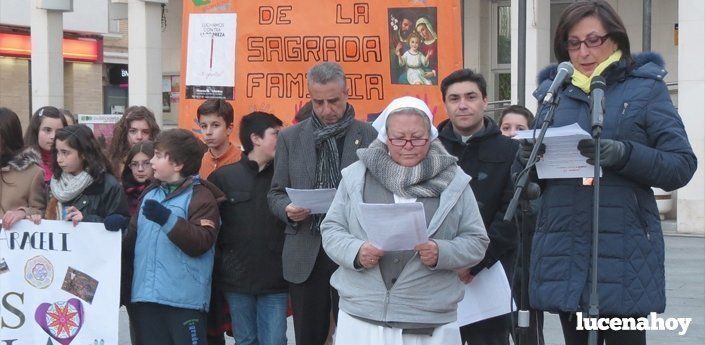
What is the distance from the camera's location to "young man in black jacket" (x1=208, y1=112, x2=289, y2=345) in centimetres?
677

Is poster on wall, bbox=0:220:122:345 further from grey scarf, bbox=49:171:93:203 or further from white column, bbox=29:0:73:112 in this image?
white column, bbox=29:0:73:112

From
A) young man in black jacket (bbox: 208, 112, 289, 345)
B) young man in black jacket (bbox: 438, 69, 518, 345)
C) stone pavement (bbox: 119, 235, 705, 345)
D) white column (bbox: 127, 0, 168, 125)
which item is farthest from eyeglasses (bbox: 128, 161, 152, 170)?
white column (bbox: 127, 0, 168, 125)

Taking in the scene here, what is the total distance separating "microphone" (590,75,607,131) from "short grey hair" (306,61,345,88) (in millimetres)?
1963

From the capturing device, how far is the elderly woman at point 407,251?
488 centimetres

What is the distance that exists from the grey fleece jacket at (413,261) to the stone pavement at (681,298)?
4219 mm

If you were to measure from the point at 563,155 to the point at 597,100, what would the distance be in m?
0.35

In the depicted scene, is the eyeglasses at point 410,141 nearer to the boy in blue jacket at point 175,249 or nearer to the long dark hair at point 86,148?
the boy in blue jacket at point 175,249

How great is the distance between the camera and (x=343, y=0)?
773 centimetres

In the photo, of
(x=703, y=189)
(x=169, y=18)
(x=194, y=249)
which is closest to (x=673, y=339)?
(x=194, y=249)

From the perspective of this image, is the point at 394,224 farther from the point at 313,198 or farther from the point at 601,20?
the point at 313,198

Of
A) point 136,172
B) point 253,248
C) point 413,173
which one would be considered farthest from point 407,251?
point 136,172

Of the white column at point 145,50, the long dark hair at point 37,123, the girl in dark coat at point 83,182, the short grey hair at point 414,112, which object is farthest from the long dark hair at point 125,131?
the white column at point 145,50

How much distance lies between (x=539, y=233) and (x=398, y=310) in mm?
697

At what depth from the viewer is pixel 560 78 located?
456 cm
